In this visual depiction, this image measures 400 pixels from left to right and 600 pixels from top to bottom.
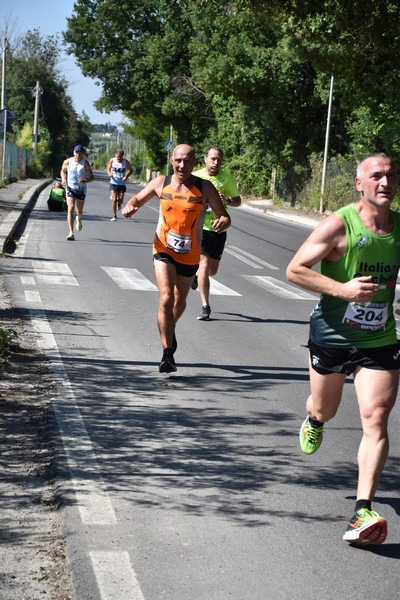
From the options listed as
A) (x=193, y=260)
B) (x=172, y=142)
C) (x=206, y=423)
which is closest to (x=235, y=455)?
(x=206, y=423)

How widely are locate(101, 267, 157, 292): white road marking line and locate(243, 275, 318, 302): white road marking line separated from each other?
183cm

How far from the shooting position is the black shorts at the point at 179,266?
8.80 meters

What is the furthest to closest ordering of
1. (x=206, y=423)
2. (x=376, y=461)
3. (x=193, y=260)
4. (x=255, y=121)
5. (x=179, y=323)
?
(x=255, y=121)
(x=179, y=323)
(x=193, y=260)
(x=206, y=423)
(x=376, y=461)

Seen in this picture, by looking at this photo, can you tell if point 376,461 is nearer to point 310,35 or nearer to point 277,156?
point 310,35

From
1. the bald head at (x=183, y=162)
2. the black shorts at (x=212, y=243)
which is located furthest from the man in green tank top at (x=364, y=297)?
the black shorts at (x=212, y=243)

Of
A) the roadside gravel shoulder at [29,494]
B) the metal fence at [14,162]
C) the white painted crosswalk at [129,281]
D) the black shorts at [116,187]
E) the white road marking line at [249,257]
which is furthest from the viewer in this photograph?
the metal fence at [14,162]

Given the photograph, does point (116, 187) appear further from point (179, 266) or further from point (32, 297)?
point (179, 266)

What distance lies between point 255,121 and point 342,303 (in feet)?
134

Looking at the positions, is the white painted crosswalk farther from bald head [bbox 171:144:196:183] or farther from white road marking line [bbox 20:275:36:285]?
bald head [bbox 171:144:196:183]

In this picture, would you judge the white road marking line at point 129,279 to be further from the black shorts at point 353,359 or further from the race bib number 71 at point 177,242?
the black shorts at point 353,359

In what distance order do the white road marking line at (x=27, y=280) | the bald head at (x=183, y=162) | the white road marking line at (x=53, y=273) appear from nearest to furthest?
1. the bald head at (x=183, y=162)
2. the white road marking line at (x=27, y=280)
3. the white road marking line at (x=53, y=273)

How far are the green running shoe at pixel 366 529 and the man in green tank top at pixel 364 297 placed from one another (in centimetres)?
13

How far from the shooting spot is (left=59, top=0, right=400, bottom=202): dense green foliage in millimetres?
26062

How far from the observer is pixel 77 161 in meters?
19.9
